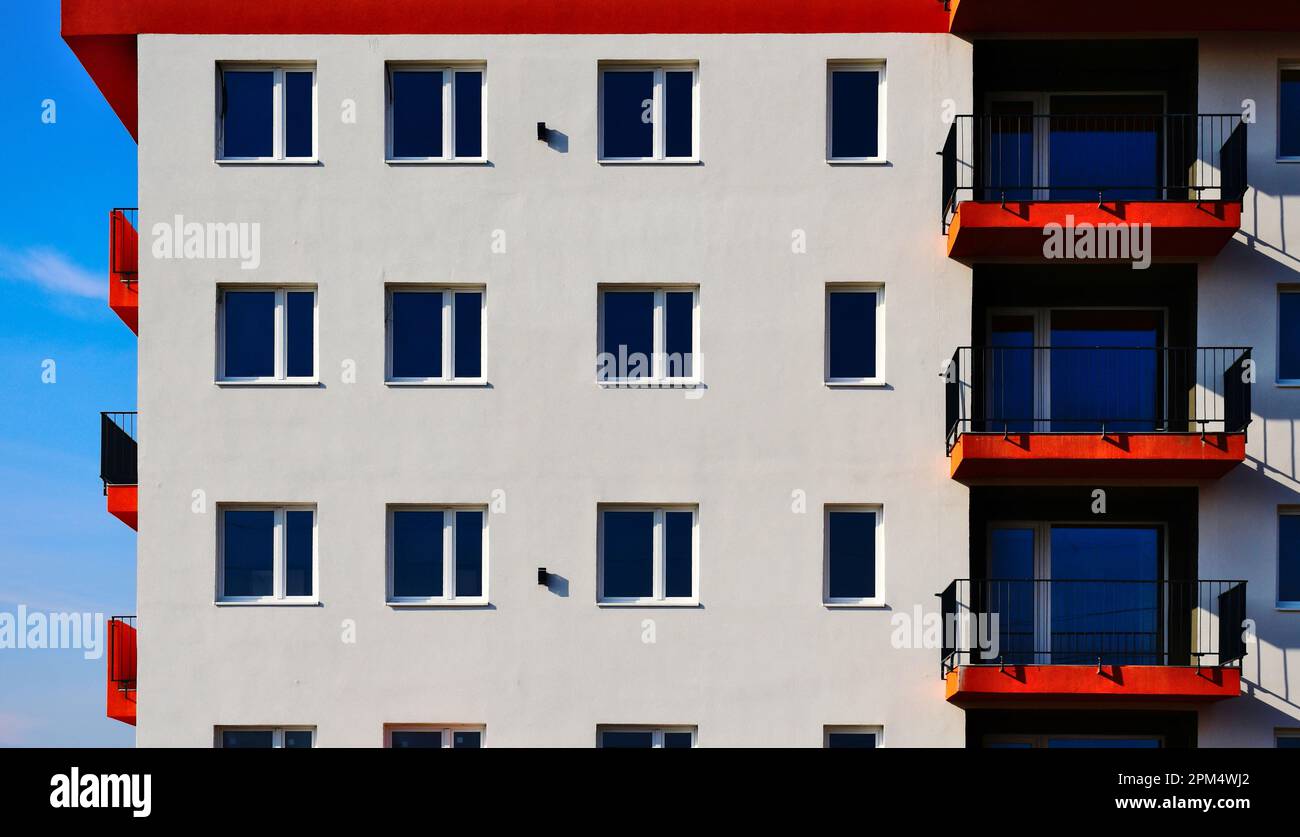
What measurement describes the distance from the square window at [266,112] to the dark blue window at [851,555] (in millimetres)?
8625

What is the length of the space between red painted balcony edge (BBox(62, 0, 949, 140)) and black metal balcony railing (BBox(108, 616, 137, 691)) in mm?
7955

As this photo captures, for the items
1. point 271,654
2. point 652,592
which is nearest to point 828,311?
point 652,592

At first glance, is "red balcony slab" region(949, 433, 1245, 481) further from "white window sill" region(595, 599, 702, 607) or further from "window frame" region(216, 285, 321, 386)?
"window frame" region(216, 285, 321, 386)

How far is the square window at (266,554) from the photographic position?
65.5 ft

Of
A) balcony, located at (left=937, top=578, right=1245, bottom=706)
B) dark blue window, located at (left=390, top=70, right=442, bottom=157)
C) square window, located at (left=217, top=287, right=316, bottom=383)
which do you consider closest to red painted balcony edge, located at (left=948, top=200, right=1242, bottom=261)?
balcony, located at (left=937, top=578, right=1245, bottom=706)

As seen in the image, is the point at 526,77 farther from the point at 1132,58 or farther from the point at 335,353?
the point at 1132,58

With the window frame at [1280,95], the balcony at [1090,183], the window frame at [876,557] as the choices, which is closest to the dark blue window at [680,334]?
the window frame at [876,557]

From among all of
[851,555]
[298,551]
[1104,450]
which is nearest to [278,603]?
[298,551]

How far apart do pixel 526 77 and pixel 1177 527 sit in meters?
10.6

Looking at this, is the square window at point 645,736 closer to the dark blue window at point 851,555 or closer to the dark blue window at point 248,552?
the dark blue window at point 851,555

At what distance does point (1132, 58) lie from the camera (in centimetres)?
2069

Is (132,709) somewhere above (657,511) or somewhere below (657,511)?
below

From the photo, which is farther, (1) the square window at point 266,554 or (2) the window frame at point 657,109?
(2) the window frame at point 657,109

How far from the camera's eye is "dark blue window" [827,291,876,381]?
20250mm
